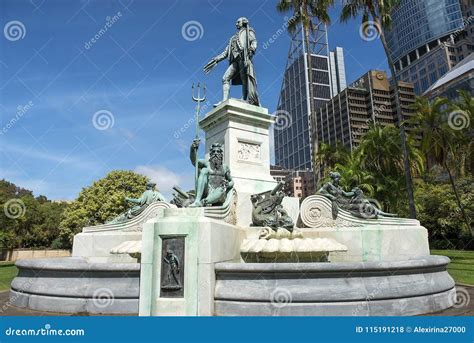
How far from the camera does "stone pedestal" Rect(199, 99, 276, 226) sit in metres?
10.5

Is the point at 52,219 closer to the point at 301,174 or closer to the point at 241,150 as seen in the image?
the point at 241,150

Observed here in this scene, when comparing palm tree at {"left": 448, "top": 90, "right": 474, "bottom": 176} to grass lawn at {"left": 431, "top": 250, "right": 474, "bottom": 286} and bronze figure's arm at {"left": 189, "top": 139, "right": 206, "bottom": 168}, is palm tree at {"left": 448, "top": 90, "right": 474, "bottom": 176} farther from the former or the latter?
bronze figure's arm at {"left": 189, "top": 139, "right": 206, "bottom": 168}

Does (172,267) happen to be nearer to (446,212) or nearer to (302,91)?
(446,212)

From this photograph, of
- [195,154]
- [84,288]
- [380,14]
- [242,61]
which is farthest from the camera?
[380,14]

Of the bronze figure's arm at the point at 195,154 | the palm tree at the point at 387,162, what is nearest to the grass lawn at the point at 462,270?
the bronze figure's arm at the point at 195,154

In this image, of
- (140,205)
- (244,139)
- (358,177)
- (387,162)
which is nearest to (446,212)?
(387,162)

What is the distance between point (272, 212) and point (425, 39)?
17295 centimetres

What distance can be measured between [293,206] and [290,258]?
2.52 m

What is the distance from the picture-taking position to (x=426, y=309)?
21.3 feet

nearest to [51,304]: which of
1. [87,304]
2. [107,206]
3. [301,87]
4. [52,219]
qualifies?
[87,304]

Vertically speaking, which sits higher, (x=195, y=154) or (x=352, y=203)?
(x=195, y=154)

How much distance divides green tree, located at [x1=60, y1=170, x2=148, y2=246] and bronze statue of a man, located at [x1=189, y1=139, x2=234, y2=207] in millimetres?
32625

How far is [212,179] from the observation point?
8797 millimetres

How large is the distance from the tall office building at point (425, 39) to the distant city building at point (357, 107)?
198 feet
